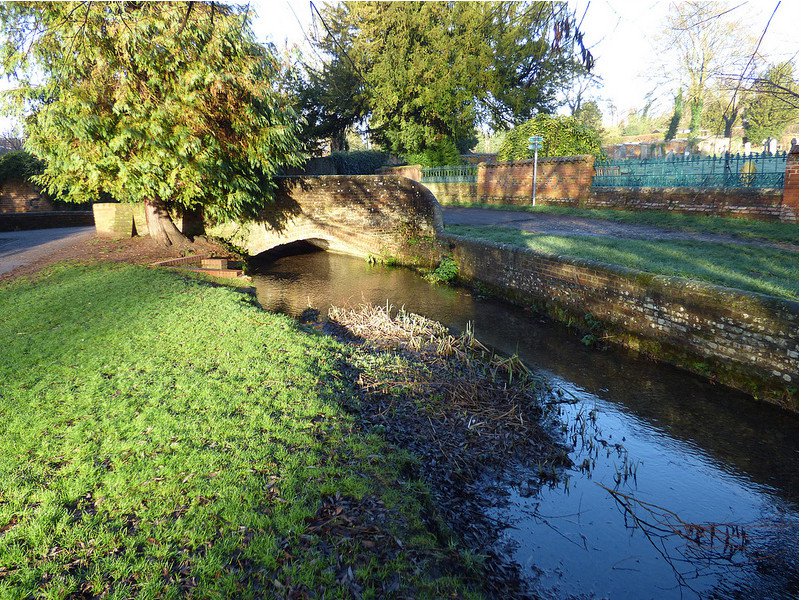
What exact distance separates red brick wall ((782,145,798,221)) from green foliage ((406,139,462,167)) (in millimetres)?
19046

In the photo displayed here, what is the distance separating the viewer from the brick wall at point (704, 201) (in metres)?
11.1

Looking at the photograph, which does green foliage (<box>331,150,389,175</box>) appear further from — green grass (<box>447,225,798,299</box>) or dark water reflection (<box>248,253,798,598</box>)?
dark water reflection (<box>248,253,798,598</box>)

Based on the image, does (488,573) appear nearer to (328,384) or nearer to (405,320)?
(328,384)

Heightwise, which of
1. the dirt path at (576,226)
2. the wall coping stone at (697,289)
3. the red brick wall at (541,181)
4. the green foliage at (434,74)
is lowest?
the wall coping stone at (697,289)

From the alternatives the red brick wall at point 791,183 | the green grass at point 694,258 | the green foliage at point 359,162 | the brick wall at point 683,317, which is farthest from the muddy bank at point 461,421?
the green foliage at point 359,162

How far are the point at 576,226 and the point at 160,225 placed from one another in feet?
35.5

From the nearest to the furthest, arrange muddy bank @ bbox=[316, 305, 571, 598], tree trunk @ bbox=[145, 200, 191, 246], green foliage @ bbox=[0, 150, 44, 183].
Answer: muddy bank @ bbox=[316, 305, 571, 598]
tree trunk @ bbox=[145, 200, 191, 246]
green foliage @ bbox=[0, 150, 44, 183]

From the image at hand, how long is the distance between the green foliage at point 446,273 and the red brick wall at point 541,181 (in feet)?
21.0

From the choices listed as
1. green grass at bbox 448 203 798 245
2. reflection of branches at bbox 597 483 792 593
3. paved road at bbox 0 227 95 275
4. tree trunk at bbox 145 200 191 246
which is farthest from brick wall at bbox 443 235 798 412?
paved road at bbox 0 227 95 275

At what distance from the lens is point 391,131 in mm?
27953

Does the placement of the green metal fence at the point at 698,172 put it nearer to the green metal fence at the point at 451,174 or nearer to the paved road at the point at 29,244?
the green metal fence at the point at 451,174

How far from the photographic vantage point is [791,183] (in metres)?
10.7

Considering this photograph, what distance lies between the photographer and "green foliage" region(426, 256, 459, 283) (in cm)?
1254

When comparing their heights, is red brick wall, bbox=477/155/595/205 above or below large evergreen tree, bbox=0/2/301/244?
below
